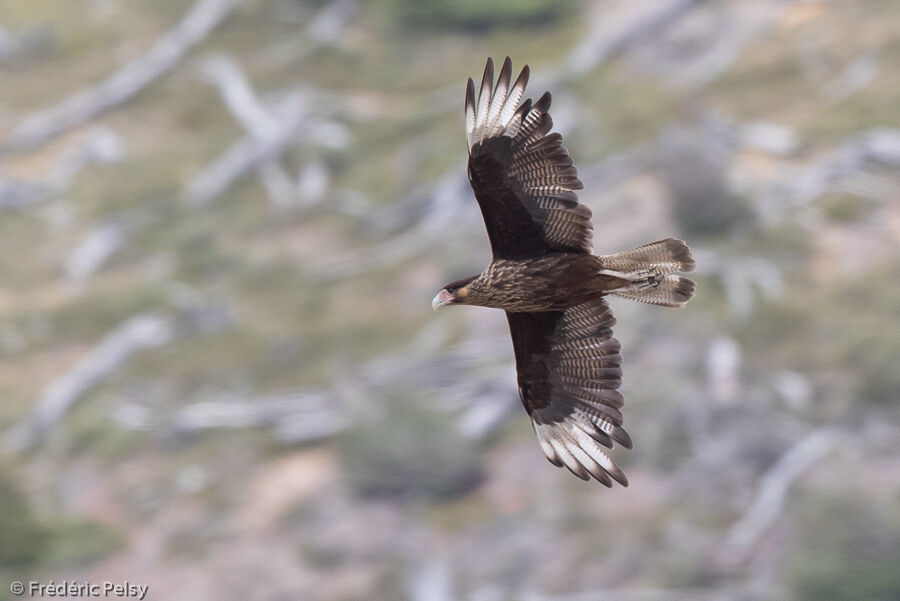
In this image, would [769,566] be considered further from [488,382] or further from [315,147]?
[315,147]

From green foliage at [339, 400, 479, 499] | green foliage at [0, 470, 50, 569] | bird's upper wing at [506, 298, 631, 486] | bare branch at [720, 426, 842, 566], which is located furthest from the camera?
green foliage at [339, 400, 479, 499]

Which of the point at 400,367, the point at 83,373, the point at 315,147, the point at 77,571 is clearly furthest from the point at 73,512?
the point at 315,147

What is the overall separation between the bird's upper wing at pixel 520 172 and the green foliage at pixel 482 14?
62.9ft

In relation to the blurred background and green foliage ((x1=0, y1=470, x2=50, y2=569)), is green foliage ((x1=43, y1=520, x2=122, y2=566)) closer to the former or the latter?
the blurred background

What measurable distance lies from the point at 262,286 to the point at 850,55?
10.3 metres

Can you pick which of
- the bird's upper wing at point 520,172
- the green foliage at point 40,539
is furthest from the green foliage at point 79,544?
the bird's upper wing at point 520,172

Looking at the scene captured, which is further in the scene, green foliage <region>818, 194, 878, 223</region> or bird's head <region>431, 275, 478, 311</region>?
green foliage <region>818, 194, 878, 223</region>

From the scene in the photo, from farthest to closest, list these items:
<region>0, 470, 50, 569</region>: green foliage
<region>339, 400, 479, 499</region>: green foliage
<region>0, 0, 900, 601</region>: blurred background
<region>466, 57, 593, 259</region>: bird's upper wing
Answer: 1. <region>339, 400, 479, 499</region>: green foliage
2. <region>0, 470, 50, 569</region>: green foliage
3. <region>0, 0, 900, 601</region>: blurred background
4. <region>466, 57, 593, 259</region>: bird's upper wing

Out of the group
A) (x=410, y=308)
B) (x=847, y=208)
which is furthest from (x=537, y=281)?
(x=847, y=208)

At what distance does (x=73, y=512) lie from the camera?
54.6 feet

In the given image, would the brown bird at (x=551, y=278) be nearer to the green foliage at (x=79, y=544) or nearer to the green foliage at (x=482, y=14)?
the green foliage at (x=79, y=544)

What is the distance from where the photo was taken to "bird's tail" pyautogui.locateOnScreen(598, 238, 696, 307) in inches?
254

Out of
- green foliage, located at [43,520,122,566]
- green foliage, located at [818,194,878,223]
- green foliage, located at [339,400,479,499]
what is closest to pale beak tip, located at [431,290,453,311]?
green foliage, located at [339,400,479,499]

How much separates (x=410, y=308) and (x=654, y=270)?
40.3 ft
